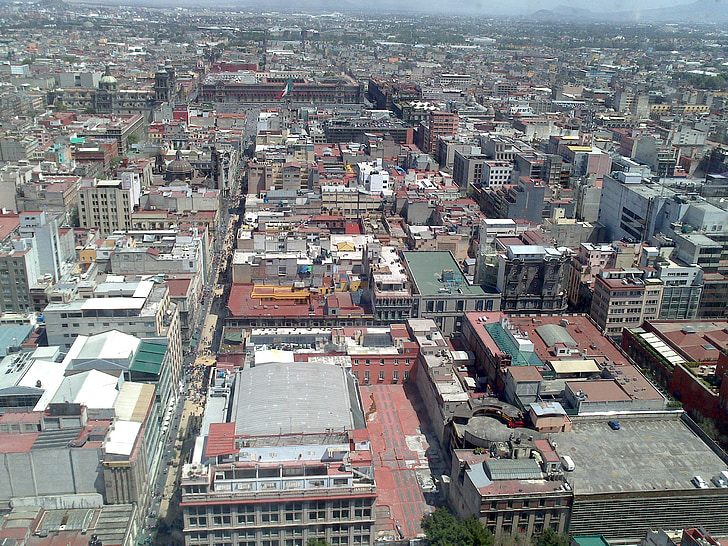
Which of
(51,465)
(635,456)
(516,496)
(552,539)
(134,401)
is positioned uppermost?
(134,401)

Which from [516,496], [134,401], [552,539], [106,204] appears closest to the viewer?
[552,539]

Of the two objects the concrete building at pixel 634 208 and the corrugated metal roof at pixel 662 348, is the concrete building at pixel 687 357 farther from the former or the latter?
the concrete building at pixel 634 208

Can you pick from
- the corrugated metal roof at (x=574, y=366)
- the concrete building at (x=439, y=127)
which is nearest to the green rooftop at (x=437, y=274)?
the corrugated metal roof at (x=574, y=366)

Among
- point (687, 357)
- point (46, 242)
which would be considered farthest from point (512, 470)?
point (46, 242)

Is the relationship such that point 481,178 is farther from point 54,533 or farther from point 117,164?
point 54,533

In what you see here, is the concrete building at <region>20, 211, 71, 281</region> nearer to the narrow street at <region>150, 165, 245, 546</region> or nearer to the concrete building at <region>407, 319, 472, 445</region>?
the narrow street at <region>150, 165, 245, 546</region>

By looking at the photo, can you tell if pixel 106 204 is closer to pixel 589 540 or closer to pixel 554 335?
pixel 554 335
